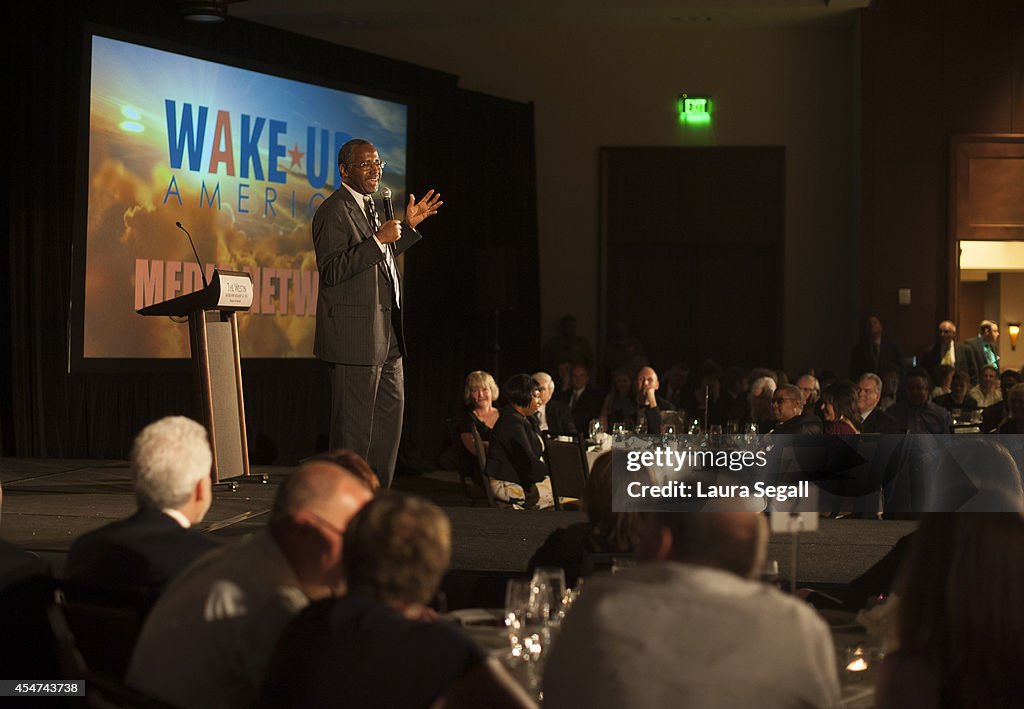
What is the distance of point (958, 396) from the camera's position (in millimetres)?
9781

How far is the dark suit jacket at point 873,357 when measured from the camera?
11516 millimetres

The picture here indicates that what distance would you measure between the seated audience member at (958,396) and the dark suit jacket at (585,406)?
2663 millimetres

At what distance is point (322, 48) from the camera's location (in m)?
9.66

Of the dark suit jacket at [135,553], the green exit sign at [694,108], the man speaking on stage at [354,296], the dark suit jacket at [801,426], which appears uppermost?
the green exit sign at [694,108]

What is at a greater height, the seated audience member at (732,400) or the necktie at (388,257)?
the necktie at (388,257)

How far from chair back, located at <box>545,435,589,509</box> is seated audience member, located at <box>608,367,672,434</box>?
136 cm

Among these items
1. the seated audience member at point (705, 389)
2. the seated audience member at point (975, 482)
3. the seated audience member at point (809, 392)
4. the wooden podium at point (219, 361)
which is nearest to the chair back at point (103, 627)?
the seated audience member at point (975, 482)

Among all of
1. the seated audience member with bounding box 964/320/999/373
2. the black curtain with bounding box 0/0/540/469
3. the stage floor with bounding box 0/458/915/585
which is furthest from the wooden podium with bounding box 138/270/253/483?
the seated audience member with bounding box 964/320/999/373

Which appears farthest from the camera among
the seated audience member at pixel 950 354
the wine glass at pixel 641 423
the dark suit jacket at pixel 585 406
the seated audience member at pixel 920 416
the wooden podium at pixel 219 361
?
the seated audience member at pixel 950 354

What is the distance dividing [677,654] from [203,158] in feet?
23.5

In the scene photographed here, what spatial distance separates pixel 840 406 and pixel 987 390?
4.22 m

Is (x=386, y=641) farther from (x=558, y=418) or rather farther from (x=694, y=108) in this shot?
(x=694, y=108)

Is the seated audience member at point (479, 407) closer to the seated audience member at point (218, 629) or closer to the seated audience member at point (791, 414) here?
the seated audience member at point (791, 414)

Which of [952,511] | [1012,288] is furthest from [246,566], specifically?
[1012,288]
